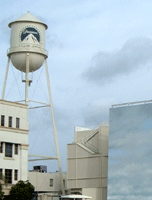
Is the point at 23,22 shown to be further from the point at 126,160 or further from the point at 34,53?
the point at 126,160

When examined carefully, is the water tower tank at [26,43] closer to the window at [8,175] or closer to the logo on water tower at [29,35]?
the logo on water tower at [29,35]

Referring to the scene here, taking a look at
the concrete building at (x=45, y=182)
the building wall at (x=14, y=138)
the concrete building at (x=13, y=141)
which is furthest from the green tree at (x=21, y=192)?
the concrete building at (x=45, y=182)

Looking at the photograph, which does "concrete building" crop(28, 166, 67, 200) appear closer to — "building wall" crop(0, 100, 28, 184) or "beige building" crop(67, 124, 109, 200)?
"beige building" crop(67, 124, 109, 200)

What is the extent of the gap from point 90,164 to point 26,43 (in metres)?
Result: 18.7

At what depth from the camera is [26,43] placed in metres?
80.9

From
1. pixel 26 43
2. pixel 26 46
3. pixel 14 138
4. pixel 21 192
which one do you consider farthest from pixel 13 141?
pixel 26 43

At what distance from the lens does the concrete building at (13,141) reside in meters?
69.4

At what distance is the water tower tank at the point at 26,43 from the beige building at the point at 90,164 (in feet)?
41.0

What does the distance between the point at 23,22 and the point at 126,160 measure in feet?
79.8

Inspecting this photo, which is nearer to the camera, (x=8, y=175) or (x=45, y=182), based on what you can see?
(x=8, y=175)

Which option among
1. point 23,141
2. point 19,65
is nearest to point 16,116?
point 23,141

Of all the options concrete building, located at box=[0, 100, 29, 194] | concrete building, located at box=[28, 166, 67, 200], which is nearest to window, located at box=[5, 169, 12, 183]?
concrete building, located at box=[0, 100, 29, 194]

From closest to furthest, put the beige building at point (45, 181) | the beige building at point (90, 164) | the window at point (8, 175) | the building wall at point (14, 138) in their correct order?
the building wall at point (14, 138) → the window at point (8, 175) → the beige building at point (90, 164) → the beige building at point (45, 181)

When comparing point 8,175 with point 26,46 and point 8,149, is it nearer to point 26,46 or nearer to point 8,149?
point 8,149
